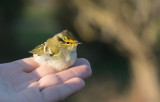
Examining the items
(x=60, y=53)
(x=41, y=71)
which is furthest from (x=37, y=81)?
(x=60, y=53)

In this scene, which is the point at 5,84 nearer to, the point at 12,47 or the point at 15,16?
the point at 12,47

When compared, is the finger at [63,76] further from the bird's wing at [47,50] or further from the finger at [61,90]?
the bird's wing at [47,50]

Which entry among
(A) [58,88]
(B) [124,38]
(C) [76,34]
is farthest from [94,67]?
(A) [58,88]

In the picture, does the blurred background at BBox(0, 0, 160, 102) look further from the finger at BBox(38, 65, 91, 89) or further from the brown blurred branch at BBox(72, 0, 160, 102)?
the finger at BBox(38, 65, 91, 89)

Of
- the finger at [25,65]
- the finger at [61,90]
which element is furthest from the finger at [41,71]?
the finger at [61,90]

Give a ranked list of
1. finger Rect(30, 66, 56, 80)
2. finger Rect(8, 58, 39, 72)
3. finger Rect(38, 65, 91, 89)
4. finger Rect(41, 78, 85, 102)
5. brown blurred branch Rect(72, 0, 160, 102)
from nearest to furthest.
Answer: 1. finger Rect(41, 78, 85, 102)
2. finger Rect(38, 65, 91, 89)
3. finger Rect(30, 66, 56, 80)
4. finger Rect(8, 58, 39, 72)
5. brown blurred branch Rect(72, 0, 160, 102)

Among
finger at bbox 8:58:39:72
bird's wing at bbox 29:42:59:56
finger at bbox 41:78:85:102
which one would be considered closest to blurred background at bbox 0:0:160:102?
bird's wing at bbox 29:42:59:56

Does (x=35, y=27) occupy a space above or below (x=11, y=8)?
below
